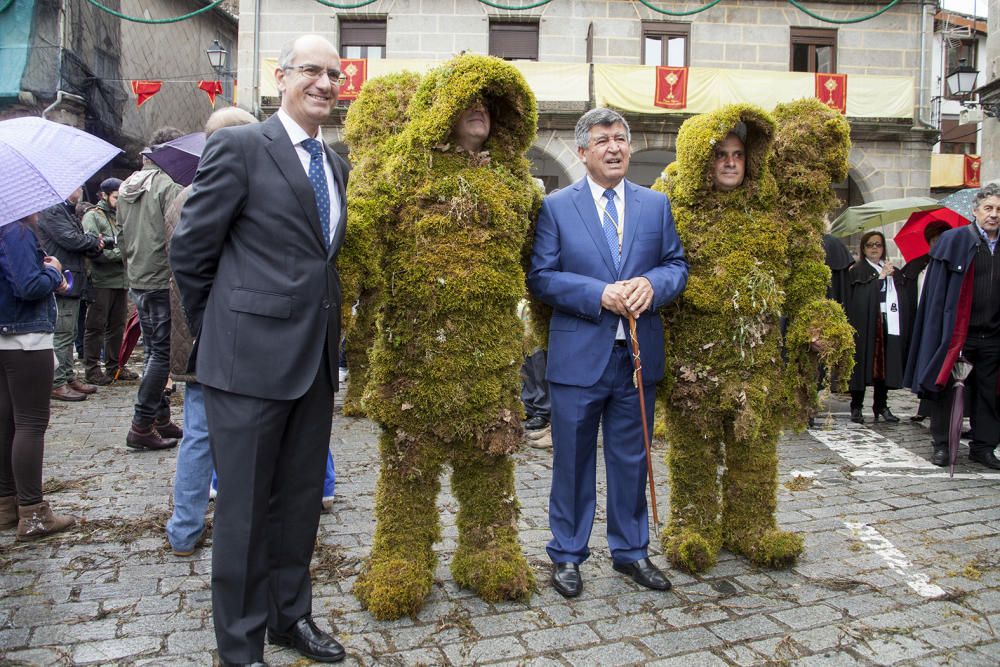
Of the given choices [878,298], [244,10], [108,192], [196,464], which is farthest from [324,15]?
[196,464]

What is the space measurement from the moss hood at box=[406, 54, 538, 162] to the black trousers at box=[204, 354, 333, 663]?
3.98ft

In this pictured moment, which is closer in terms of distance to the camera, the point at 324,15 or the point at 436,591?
the point at 436,591

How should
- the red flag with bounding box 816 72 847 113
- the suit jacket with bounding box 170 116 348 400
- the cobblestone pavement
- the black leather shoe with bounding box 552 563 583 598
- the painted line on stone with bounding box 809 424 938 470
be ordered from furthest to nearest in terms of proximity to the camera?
the red flag with bounding box 816 72 847 113 < the painted line on stone with bounding box 809 424 938 470 < the black leather shoe with bounding box 552 563 583 598 < the cobblestone pavement < the suit jacket with bounding box 170 116 348 400

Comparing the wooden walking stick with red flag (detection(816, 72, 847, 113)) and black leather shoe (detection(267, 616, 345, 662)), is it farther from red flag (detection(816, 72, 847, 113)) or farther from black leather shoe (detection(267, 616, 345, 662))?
red flag (detection(816, 72, 847, 113))

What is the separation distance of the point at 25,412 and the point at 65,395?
4.45m

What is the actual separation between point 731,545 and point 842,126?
2.40 meters

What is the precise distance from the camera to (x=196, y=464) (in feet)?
14.0

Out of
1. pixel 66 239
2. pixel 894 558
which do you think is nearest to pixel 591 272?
pixel 894 558

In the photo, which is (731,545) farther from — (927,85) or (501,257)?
(927,85)

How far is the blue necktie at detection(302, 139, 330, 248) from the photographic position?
322cm

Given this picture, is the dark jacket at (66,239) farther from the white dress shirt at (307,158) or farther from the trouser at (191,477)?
the white dress shirt at (307,158)

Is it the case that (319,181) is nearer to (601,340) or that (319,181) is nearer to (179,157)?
(601,340)

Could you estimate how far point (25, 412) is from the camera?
4504mm

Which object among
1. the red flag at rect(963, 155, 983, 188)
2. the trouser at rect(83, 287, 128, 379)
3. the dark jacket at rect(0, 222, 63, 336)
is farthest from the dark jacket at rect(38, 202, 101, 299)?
the red flag at rect(963, 155, 983, 188)
